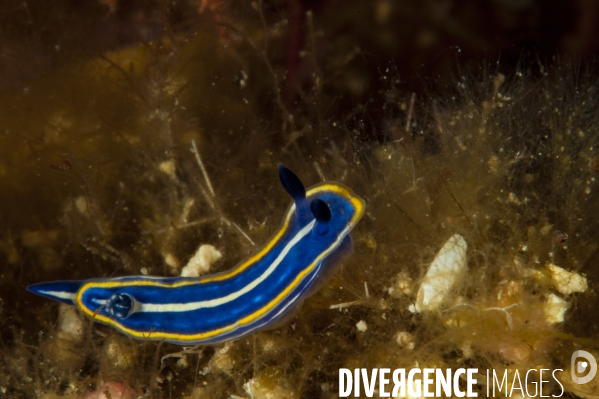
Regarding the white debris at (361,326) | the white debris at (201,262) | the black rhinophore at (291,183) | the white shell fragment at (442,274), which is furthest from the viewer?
the white debris at (201,262)

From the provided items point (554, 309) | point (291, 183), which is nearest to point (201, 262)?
point (291, 183)

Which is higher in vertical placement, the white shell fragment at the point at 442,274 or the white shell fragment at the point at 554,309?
the white shell fragment at the point at 442,274

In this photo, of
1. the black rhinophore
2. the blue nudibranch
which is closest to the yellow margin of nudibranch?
the blue nudibranch

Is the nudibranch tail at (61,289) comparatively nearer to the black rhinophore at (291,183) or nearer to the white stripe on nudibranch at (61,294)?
the white stripe on nudibranch at (61,294)

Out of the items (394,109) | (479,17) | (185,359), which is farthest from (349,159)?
(479,17)

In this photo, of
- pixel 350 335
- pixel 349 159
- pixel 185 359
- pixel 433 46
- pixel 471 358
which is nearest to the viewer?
pixel 471 358

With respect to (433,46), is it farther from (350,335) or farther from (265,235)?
(350,335)

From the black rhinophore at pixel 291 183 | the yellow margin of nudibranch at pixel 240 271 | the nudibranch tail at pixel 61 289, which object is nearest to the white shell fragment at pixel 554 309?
the yellow margin of nudibranch at pixel 240 271
